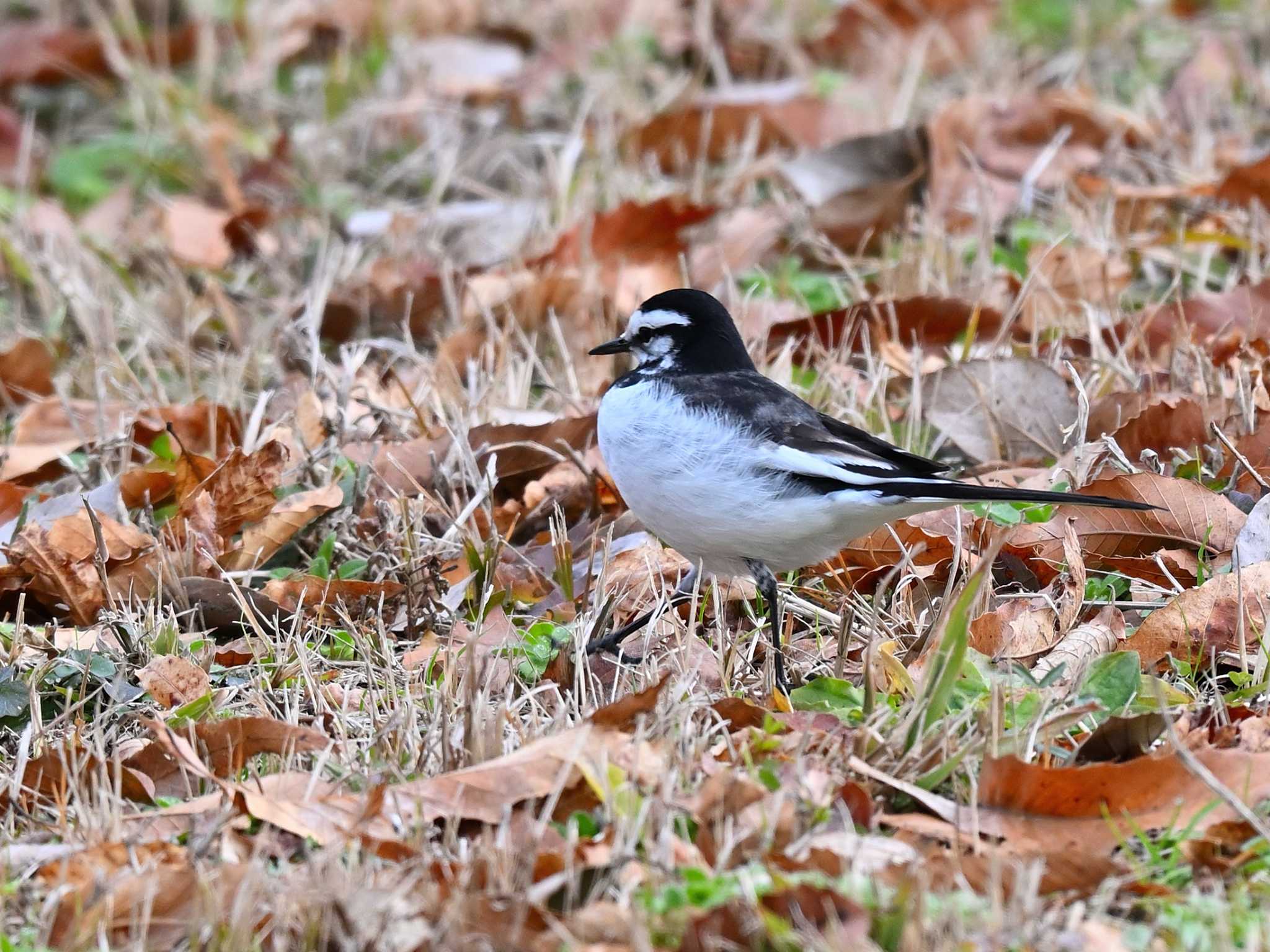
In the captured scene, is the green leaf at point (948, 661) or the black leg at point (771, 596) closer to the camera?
the green leaf at point (948, 661)

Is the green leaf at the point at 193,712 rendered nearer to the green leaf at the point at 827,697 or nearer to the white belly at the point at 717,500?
the white belly at the point at 717,500

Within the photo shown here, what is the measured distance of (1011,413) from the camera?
186 inches

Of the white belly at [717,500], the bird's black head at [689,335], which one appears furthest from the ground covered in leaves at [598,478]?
the bird's black head at [689,335]

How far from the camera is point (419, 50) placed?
834cm

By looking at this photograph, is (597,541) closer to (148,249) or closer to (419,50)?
(148,249)

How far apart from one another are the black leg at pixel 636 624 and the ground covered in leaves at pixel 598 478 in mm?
63

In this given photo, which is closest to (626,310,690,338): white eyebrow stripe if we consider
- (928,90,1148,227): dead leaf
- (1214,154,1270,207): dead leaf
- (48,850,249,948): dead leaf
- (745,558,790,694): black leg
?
(745,558,790,694): black leg

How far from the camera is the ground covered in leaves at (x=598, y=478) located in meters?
2.73

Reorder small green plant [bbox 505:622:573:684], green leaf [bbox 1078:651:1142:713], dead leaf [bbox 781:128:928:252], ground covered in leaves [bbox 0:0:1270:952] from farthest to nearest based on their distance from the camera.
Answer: dead leaf [bbox 781:128:928:252]
small green plant [bbox 505:622:573:684]
green leaf [bbox 1078:651:1142:713]
ground covered in leaves [bbox 0:0:1270:952]

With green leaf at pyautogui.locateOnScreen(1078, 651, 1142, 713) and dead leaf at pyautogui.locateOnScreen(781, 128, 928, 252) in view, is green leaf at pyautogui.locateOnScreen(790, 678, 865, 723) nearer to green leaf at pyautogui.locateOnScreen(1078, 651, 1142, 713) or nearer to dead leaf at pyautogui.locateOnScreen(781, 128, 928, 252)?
green leaf at pyautogui.locateOnScreen(1078, 651, 1142, 713)

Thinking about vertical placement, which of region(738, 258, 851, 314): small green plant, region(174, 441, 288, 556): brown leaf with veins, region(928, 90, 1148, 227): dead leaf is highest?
region(928, 90, 1148, 227): dead leaf

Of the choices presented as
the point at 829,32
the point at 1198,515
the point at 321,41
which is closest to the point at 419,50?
the point at 321,41

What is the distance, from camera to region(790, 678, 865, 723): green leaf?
3371mm

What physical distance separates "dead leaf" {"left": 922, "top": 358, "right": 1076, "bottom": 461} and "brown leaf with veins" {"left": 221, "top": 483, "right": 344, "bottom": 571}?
1677 mm
